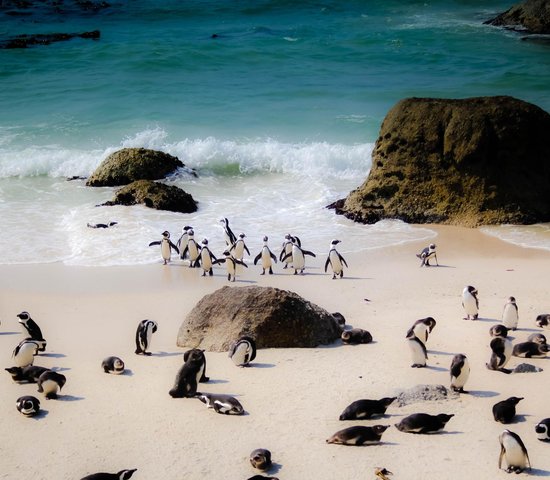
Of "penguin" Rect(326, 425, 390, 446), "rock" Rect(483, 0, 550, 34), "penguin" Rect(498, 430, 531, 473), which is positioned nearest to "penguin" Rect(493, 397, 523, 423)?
"penguin" Rect(498, 430, 531, 473)

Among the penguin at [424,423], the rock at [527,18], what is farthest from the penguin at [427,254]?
the rock at [527,18]

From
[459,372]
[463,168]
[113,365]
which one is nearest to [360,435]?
[459,372]

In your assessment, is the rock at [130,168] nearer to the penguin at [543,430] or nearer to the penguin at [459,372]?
the penguin at [459,372]

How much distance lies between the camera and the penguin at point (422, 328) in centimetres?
1142

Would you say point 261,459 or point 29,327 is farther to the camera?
point 29,327

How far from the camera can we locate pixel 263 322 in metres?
11.5

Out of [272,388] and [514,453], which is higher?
[514,453]

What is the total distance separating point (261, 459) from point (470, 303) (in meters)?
4.84

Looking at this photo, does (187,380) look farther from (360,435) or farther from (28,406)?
(360,435)

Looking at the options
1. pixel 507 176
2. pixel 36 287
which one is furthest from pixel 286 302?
pixel 507 176

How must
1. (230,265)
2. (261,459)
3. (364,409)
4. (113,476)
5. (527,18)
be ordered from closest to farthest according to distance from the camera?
1. (113,476)
2. (261,459)
3. (364,409)
4. (230,265)
5. (527,18)

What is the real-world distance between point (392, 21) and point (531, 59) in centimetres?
864

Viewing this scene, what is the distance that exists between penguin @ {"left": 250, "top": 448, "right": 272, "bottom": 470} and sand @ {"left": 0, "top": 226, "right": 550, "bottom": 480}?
0.29ft

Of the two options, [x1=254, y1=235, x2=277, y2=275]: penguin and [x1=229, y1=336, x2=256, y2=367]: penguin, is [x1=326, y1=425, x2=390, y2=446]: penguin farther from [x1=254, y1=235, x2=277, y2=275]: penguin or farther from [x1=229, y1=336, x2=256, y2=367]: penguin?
[x1=254, y1=235, x2=277, y2=275]: penguin
